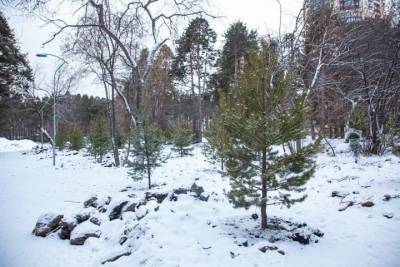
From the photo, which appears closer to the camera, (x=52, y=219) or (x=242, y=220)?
(x=242, y=220)

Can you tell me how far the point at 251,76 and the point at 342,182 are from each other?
21.0ft

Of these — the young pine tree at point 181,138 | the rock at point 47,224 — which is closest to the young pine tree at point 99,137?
the young pine tree at point 181,138

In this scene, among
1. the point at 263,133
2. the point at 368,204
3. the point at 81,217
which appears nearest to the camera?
the point at 263,133

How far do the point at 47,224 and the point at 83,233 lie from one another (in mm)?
1375

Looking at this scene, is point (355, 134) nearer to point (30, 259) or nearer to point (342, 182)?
point (342, 182)

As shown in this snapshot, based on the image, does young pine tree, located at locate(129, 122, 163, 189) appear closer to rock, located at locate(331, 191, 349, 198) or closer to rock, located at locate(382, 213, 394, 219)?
rock, located at locate(331, 191, 349, 198)

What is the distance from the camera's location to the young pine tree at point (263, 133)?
5.66m

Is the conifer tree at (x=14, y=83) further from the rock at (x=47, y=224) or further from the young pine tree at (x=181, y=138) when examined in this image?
the young pine tree at (x=181, y=138)

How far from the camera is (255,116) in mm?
5699

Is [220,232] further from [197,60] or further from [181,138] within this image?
[197,60]

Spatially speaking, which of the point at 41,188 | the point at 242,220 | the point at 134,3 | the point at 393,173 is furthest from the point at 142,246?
the point at 134,3

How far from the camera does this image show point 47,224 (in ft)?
25.0

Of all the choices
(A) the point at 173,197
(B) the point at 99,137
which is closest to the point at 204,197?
(A) the point at 173,197

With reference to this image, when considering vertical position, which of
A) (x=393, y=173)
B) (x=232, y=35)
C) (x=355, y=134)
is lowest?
(x=393, y=173)
